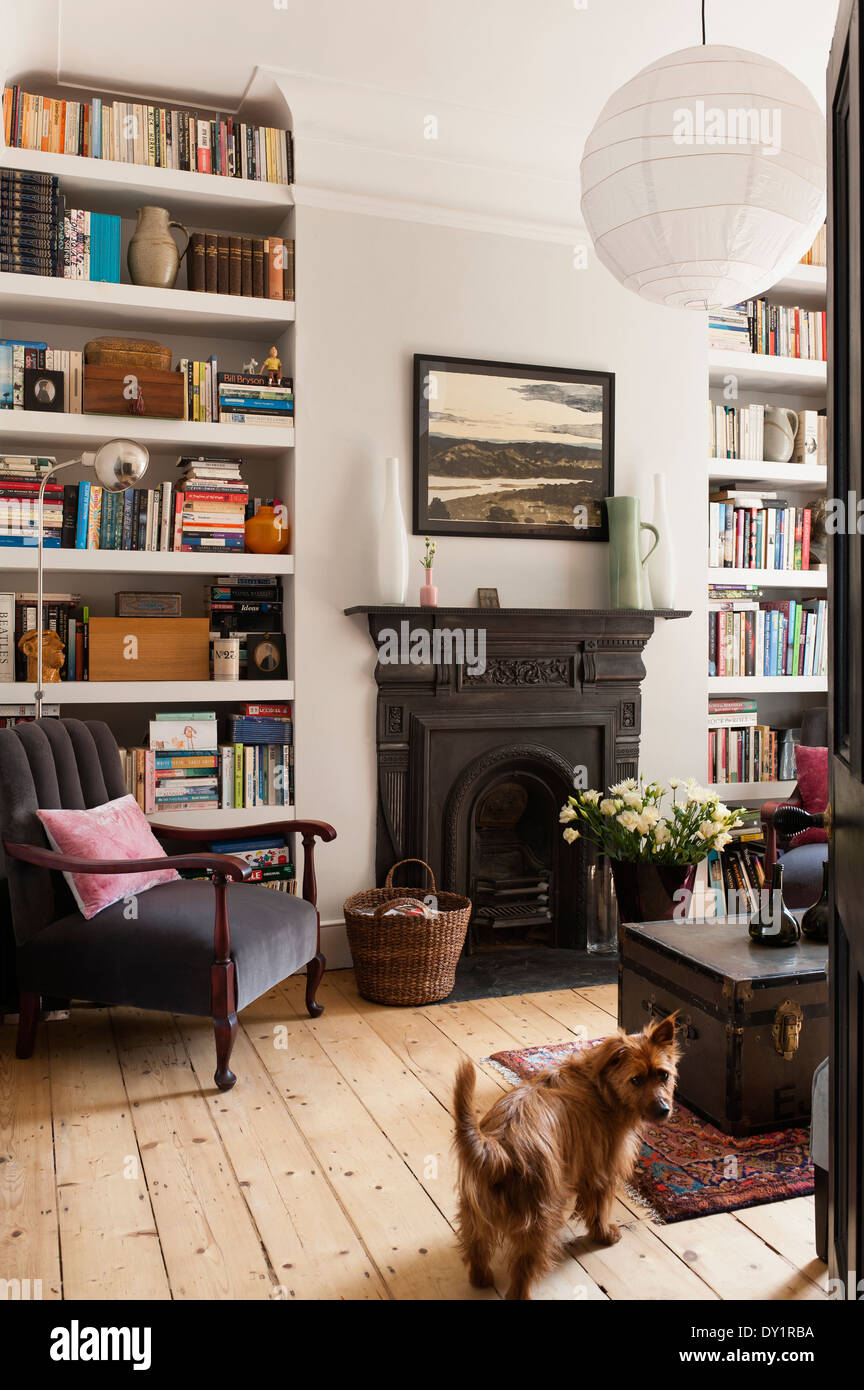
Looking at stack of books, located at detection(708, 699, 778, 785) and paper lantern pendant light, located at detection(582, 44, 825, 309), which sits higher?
paper lantern pendant light, located at detection(582, 44, 825, 309)

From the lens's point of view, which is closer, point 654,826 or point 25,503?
point 25,503

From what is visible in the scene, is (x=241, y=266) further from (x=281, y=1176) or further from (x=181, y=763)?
(x=281, y=1176)

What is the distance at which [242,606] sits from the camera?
13.0 ft

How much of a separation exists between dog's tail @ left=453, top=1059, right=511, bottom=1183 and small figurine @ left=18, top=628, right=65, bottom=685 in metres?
2.36

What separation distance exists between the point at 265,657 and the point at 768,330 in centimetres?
274

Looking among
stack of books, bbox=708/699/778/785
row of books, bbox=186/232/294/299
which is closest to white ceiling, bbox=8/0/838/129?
row of books, bbox=186/232/294/299

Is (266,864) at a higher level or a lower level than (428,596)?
lower

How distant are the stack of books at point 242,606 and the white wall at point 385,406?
19 cm

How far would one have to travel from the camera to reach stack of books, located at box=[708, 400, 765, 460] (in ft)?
15.1

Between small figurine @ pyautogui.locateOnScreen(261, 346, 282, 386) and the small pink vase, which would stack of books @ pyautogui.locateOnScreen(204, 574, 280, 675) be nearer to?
the small pink vase

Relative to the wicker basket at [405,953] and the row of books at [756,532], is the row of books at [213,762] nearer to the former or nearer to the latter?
the wicker basket at [405,953]

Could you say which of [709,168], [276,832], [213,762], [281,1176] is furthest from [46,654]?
[709,168]

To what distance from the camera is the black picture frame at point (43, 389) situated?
359 cm
